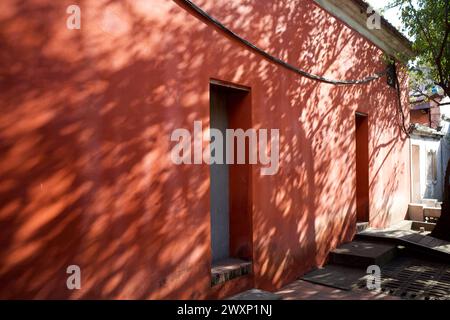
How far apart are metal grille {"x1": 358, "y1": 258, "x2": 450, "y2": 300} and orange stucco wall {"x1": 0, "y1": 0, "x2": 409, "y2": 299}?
Answer: 1354 mm

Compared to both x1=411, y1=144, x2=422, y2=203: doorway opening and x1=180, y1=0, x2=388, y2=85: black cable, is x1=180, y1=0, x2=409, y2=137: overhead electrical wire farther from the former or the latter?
x1=411, y1=144, x2=422, y2=203: doorway opening

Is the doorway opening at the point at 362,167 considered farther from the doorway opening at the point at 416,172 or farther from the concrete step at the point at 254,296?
the doorway opening at the point at 416,172

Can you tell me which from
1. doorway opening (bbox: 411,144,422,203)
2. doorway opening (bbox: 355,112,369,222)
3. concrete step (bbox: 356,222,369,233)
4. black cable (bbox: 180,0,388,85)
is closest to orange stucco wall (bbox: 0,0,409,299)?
black cable (bbox: 180,0,388,85)

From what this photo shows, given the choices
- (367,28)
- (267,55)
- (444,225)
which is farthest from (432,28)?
(267,55)

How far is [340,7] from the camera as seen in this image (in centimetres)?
692

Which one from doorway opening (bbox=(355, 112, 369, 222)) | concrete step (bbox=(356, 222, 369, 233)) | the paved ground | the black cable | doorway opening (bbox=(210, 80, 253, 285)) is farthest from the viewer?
doorway opening (bbox=(355, 112, 369, 222))

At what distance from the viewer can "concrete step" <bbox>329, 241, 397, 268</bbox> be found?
6.05 meters

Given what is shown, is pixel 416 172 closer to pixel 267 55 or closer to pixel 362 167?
pixel 362 167

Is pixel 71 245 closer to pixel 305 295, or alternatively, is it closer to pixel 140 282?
pixel 140 282

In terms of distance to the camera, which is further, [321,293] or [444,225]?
[444,225]

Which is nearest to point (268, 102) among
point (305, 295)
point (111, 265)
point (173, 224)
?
point (173, 224)

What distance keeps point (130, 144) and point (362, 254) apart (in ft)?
15.6

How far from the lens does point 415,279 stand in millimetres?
5742

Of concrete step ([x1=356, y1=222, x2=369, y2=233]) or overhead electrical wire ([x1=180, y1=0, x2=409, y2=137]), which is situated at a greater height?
overhead electrical wire ([x1=180, y1=0, x2=409, y2=137])
